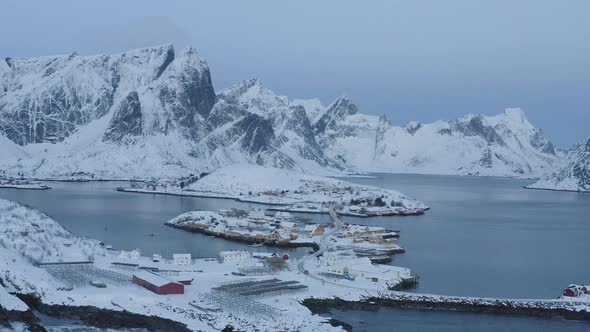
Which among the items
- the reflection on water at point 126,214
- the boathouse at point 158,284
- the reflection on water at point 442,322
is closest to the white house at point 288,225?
the reflection on water at point 126,214

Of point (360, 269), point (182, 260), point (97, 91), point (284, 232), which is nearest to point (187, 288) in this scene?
point (182, 260)

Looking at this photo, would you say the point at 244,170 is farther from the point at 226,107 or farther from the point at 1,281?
the point at 1,281

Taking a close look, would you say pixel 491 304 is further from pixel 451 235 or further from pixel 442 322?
pixel 451 235

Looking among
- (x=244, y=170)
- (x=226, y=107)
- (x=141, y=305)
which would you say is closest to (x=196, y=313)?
(x=141, y=305)

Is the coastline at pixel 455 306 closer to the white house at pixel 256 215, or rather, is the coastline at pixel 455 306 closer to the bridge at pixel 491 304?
the bridge at pixel 491 304

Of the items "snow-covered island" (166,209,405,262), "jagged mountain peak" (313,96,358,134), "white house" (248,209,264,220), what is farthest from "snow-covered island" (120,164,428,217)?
"jagged mountain peak" (313,96,358,134)

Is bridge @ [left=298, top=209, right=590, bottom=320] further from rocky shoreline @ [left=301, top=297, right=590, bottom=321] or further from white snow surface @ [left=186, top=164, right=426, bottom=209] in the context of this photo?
white snow surface @ [left=186, top=164, right=426, bottom=209]

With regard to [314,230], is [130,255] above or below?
below
